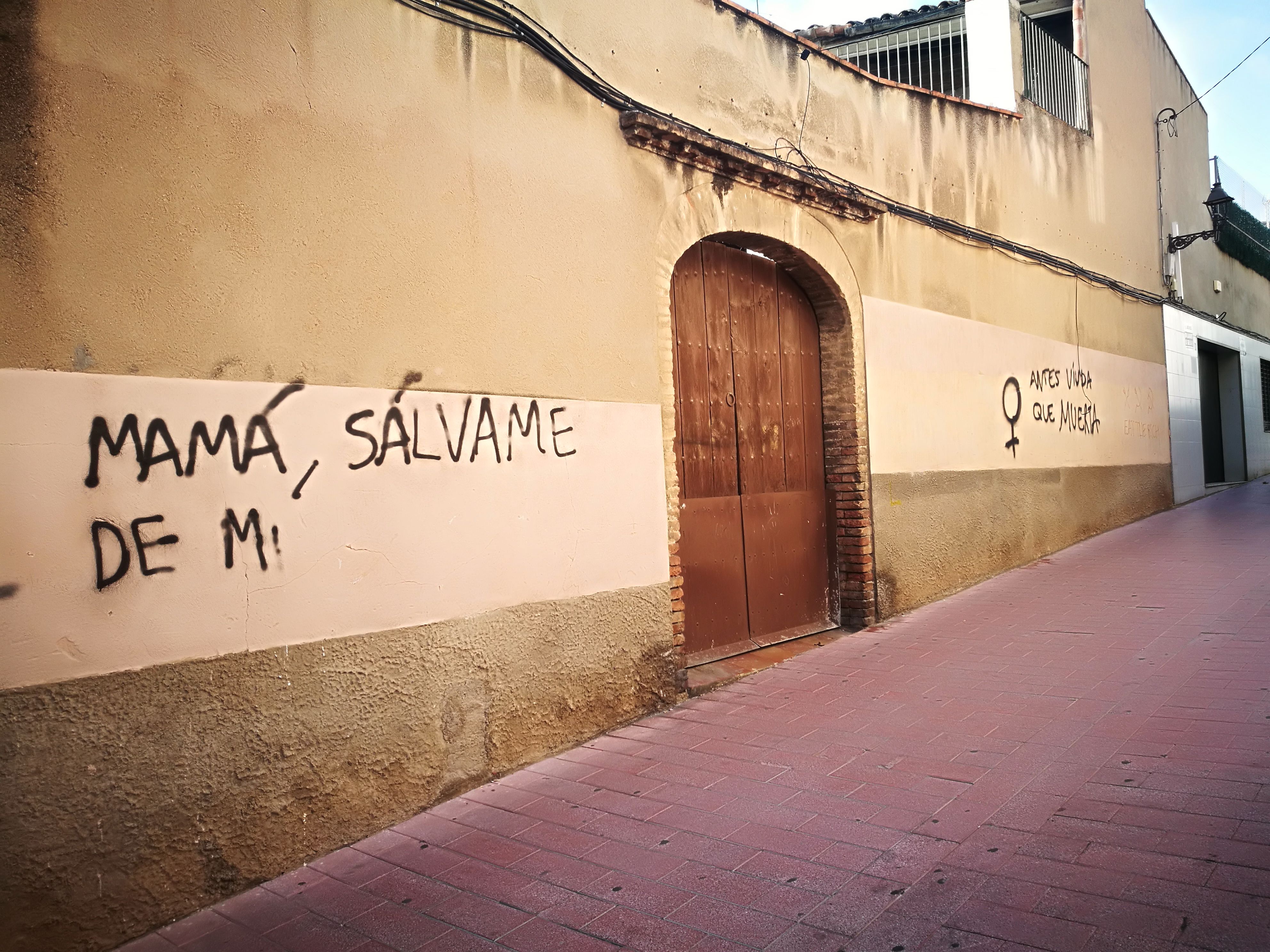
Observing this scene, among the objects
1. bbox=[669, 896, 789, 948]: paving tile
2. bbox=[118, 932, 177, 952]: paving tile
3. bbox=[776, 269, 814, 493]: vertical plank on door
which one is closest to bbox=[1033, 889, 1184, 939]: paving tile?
bbox=[669, 896, 789, 948]: paving tile

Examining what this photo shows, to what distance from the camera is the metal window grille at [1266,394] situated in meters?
16.9

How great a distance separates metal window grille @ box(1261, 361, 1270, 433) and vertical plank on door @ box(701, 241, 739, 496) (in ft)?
47.8

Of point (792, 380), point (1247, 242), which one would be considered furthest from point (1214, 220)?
point (792, 380)

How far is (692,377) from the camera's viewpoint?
6086mm

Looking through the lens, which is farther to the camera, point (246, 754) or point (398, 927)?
point (246, 754)

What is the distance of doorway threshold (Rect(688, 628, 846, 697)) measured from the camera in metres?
5.73

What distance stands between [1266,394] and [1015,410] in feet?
36.3

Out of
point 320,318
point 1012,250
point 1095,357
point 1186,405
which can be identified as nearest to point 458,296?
point 320,318

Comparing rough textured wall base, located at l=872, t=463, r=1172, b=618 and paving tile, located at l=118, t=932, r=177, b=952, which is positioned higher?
rough textured wall base, located at l=872, t=463, r=1172, b=618

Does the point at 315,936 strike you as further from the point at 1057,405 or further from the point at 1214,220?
the point at 1214,220

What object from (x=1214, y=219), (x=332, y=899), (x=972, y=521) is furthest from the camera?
(x=1214, y=219)

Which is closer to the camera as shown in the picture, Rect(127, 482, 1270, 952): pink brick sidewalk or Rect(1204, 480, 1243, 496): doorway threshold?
Rect(127, 482, 1270, 952): pink brick sidewalk

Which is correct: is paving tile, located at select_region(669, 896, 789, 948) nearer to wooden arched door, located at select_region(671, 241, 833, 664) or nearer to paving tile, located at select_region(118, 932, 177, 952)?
paving tile, located at select_region(118, 932, 177, 952)

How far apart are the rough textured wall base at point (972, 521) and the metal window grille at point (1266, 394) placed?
775cm
